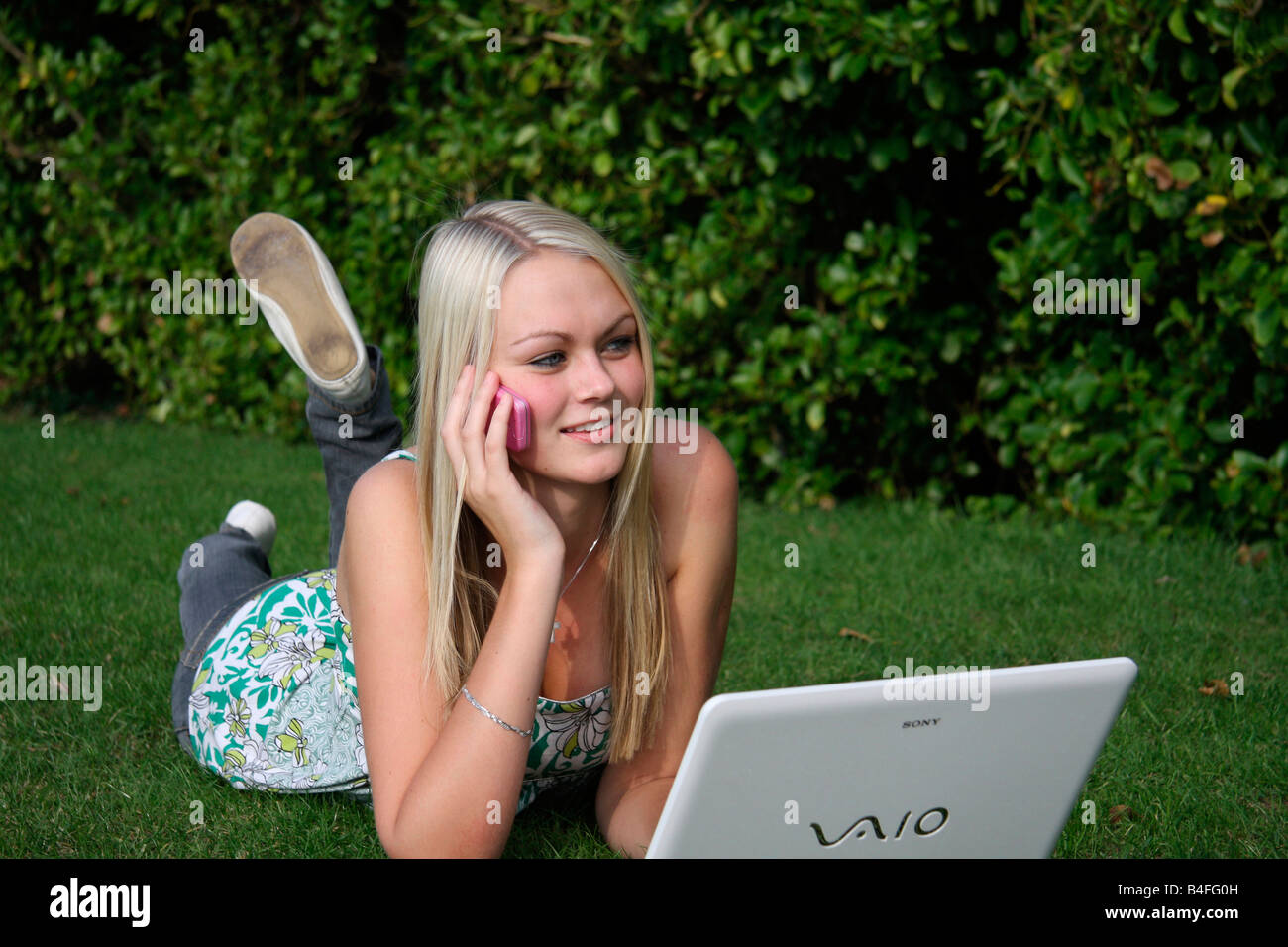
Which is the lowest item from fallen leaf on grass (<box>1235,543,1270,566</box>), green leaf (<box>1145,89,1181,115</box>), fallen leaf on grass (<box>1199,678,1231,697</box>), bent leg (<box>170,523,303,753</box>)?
fallen leaf on grass (<box>1199,678,1231,697</box>)

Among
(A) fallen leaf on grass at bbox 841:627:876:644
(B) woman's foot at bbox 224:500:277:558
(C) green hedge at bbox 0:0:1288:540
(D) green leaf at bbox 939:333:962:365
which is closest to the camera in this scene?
(B) woman's foot at bbox 224:500:277:558

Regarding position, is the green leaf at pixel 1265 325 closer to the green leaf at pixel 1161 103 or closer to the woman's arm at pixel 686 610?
the green leaf at pixel 1161 103

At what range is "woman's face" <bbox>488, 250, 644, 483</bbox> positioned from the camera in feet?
6.86

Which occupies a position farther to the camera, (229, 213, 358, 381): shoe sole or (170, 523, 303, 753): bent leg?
(229, 213, 358, 381): shoe sole

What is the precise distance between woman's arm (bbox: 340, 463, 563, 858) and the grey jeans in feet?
3.54

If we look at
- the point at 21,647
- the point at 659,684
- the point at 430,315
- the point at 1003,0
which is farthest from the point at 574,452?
the point at 1003,0

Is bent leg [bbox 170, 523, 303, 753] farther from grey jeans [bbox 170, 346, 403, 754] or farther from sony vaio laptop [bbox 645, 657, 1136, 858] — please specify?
sony vaio laptop [bbox 645, 657, 1136, 858]

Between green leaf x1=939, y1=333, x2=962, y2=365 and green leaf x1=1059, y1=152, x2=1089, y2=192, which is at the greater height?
green leaf x1=1059, y1=152, x2=1089, y2=192

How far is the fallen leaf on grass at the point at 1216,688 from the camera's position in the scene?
3.32 m

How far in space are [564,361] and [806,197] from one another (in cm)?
314

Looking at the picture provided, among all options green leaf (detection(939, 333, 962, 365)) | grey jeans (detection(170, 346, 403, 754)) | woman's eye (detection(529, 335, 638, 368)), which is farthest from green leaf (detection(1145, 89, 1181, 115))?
woman's eye (detection(529, 335, 638, 368))

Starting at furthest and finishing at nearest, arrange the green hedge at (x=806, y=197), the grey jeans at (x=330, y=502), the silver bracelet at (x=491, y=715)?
the green hedge at (x=806, y=197), the grey jeans at (x=330, y=502), the silver bracelet at (x=491, y=715)

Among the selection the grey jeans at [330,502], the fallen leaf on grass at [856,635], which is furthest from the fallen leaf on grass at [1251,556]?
the grey jeans at [330,502]

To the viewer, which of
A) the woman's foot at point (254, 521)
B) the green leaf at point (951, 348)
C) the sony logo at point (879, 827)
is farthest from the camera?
the green leaf at point (951, 348)
